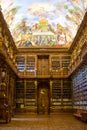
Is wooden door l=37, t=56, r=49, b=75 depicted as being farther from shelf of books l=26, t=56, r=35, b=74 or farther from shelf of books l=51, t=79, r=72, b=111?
shelf of books l=51, t=79, r=72, b=111

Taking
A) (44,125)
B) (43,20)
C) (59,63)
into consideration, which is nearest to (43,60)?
(59,63)

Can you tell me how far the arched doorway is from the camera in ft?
63.0

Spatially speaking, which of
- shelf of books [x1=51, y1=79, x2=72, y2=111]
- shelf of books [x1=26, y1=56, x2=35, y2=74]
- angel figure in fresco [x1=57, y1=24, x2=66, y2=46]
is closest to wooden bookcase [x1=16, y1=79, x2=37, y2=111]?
shelf of books [x1=26, y1=56, x2=35, y2=74]

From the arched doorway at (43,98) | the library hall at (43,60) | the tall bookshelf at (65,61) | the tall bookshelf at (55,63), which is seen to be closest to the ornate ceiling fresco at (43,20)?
the library hall at (43,60)

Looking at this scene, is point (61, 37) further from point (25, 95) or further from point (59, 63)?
point (25, 95)

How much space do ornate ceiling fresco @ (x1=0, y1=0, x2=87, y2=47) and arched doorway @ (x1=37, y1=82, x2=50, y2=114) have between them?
3169 mm

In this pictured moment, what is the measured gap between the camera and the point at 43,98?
19.4m

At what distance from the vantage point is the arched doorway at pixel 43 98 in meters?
19.2

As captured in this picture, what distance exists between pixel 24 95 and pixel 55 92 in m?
2.28

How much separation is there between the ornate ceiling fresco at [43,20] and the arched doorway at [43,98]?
10.4 feet

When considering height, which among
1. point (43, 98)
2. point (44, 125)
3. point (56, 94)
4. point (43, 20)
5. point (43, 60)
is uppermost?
point (43, 20)

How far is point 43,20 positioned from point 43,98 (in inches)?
229

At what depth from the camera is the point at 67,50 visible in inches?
762

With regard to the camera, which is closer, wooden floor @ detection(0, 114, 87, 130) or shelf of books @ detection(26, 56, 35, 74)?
wooden floor @ detection(0, 114, 87, 130)
